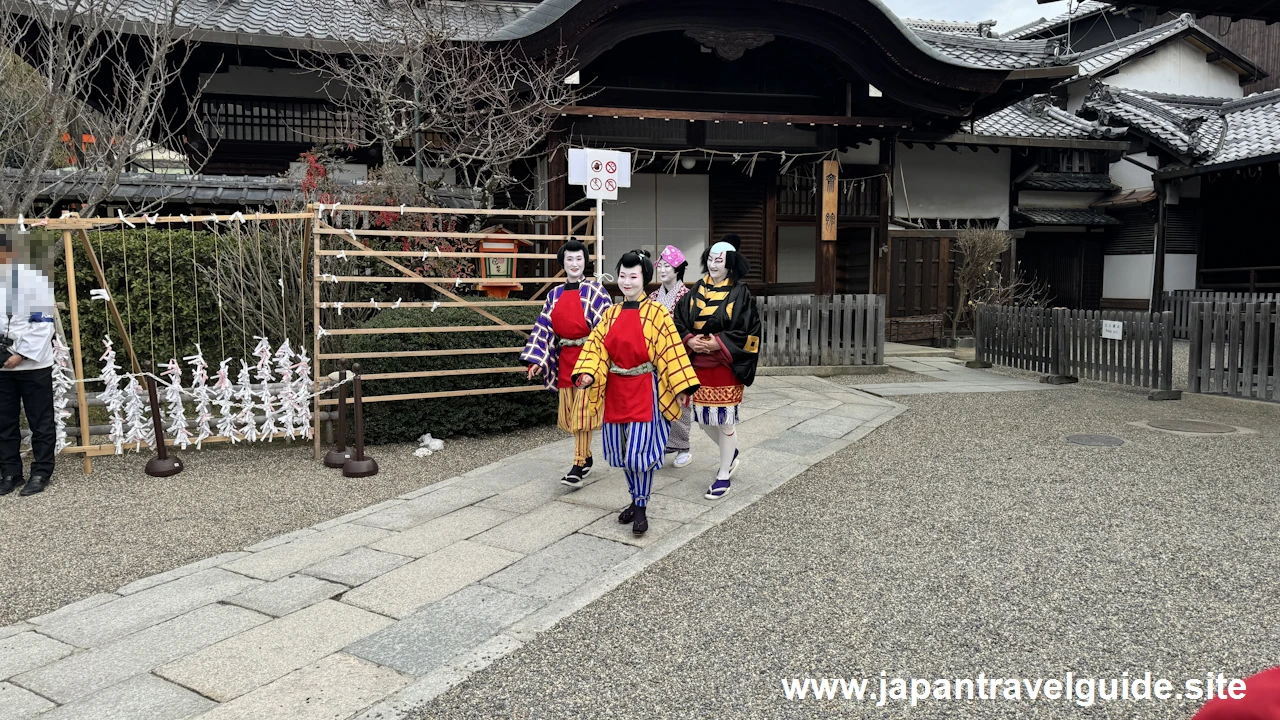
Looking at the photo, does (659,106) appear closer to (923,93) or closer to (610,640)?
(923,93)

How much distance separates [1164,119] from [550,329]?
1471 centimetres

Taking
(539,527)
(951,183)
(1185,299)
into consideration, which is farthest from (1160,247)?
(539,527)

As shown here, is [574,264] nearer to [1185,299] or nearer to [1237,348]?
[1237,348]

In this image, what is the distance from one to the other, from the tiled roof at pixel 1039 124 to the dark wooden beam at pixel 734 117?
177 inches

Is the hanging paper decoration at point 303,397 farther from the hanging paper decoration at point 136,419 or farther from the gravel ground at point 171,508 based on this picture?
the hanging paper decoration at point 136,419

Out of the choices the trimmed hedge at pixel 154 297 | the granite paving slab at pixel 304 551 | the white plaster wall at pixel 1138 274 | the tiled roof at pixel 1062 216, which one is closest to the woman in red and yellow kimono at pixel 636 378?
the granite paving slab at pixel 304 551

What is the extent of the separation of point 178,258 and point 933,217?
1261cm

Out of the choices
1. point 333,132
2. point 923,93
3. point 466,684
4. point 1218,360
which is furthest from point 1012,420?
point 333,132

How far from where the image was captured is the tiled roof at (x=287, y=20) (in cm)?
903

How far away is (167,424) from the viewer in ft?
20.7

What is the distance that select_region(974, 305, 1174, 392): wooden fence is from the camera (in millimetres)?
9289

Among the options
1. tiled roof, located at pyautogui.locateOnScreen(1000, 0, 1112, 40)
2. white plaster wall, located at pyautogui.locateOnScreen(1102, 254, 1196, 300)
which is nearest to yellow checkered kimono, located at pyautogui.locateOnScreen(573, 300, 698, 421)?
white plaster wall, located at pyautogui.locateOnScreen(1102, 254, 1196, 300)

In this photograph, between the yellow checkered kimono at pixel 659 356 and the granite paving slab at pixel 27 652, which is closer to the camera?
the granite paving slab at pixel 27 652

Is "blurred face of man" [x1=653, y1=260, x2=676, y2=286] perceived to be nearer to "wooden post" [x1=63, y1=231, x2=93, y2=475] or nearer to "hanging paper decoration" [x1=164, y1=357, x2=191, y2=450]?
"hanging paper decoration" [x1=164, y1=357, x2=191, y2=450]
